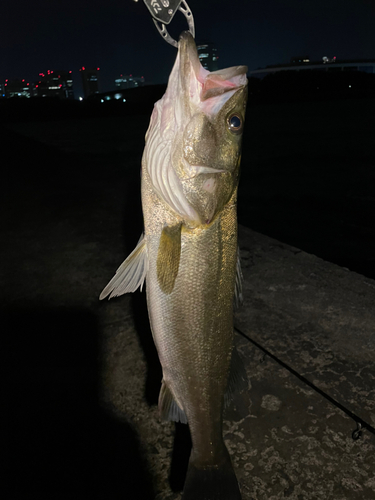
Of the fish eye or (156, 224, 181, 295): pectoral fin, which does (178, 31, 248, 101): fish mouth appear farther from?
(156, 224, 181, 295): pectoral fin

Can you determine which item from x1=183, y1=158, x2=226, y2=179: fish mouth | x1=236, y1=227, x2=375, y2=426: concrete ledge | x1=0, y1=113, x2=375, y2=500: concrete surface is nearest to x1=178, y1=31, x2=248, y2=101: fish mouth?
x1=183, y1=158, x2=226, y2=179: fish mouth

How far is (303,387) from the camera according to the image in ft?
7.42

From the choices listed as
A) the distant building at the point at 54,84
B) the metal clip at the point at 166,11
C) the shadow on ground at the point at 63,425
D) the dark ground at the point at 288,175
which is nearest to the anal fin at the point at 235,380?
the shadow on ground at the point at 63,425

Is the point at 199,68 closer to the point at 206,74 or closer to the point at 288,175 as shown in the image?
the point at 206,74

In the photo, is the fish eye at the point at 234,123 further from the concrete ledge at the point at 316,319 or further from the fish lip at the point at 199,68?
the concrete ledge at the point at 316,319

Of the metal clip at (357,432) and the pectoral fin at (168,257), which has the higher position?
the pectoral fin at (168,257)

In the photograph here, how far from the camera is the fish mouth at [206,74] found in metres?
1.40

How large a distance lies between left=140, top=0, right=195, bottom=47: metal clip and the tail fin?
1.85m

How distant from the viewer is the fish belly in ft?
4.95

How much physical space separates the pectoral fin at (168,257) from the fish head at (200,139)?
0.09 m

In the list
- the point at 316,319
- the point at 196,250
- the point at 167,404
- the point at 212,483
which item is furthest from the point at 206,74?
the point at 316,319

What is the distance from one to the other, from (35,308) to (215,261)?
2319 millimetres

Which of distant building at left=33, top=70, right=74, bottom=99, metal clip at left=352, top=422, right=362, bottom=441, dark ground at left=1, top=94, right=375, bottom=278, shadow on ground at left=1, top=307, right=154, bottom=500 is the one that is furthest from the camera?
distant building at left=33, top=70, right=74, bottom=99

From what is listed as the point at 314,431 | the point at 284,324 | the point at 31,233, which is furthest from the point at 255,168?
the point at 314,431
